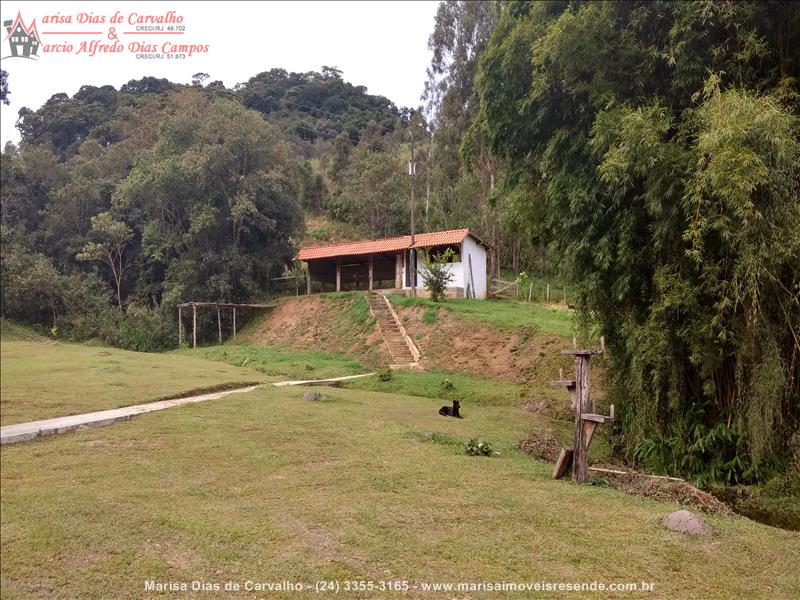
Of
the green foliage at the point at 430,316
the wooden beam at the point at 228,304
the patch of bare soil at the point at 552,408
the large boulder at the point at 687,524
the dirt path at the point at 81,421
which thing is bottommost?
the patch of bare soil at the point at 552,408

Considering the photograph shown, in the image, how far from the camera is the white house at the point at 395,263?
77.5ft

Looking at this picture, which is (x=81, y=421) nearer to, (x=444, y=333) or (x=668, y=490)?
(x=668, y=490)

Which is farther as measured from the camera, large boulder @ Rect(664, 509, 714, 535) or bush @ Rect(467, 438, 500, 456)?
bush @ Rect(467, 438, 500, 456)

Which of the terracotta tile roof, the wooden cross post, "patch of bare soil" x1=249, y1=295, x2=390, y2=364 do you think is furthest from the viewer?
the terracotta tile roof

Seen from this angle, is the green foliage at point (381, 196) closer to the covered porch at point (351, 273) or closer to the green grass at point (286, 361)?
the covered porch at point (351, 273)

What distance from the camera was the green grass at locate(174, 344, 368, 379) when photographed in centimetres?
1542

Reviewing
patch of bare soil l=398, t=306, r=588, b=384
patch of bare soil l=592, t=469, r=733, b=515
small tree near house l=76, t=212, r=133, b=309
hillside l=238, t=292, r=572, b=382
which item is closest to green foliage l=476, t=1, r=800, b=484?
patch of bare soil l=592, t=469, r=733, b=515

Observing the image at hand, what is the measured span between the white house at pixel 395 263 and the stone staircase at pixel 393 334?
9.12 ft

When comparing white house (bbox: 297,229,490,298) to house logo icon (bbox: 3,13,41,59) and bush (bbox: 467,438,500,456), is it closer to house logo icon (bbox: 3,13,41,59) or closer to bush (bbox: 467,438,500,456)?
bush (bbox: 467,438,500,456)

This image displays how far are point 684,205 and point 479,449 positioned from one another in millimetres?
4188

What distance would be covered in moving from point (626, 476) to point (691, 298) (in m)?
2.48

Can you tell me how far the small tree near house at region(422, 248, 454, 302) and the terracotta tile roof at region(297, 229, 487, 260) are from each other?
1243 millimetres

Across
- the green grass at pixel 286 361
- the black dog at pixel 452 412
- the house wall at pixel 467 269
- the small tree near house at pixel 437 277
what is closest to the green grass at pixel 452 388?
the green grass at pixel 286 361

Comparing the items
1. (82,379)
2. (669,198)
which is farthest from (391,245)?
(669,198)
